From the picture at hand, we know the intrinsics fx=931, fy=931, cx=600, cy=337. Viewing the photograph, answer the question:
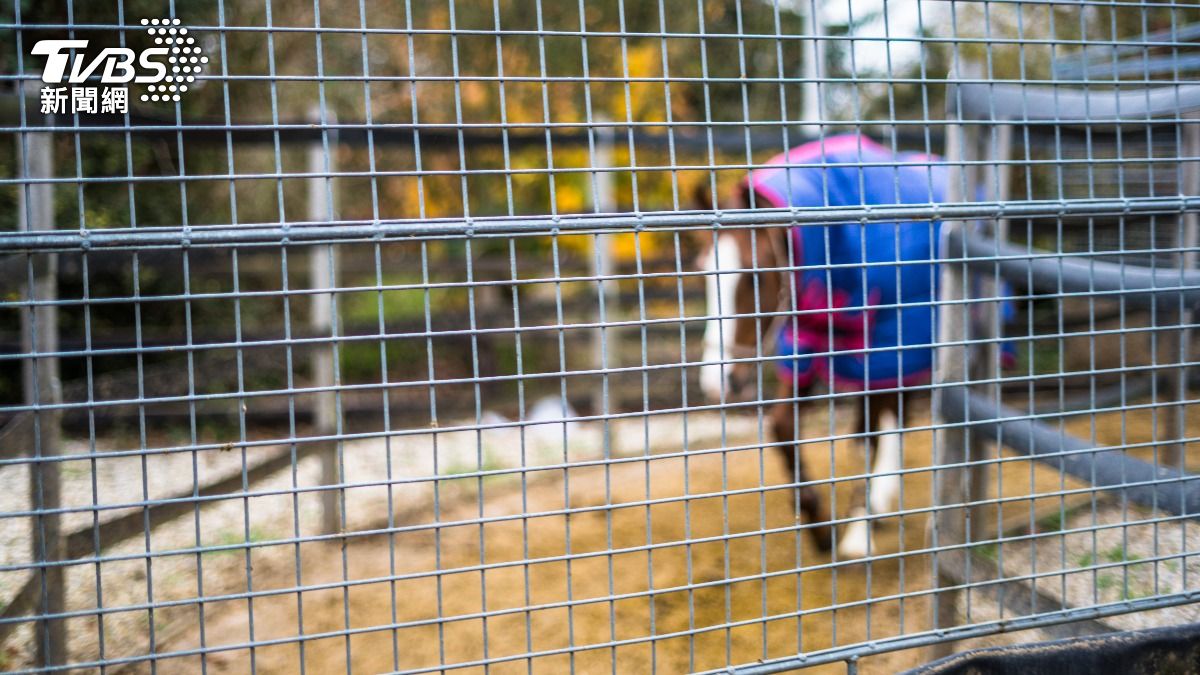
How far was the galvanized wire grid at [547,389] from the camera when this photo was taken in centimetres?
164

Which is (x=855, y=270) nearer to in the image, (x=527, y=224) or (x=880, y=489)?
(x=880, y=489)

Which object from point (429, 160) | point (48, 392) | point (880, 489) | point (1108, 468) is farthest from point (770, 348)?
point (429, 160)

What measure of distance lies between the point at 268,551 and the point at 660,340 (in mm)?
3790

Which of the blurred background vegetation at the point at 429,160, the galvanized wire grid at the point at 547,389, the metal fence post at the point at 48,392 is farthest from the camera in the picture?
the blurred background vegetation at the point at 429,160

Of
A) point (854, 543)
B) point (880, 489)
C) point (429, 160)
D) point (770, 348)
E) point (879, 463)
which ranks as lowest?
point (854, 543)

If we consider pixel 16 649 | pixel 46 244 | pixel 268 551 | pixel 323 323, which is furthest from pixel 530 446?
pixel 46 244

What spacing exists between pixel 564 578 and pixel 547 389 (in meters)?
2.97

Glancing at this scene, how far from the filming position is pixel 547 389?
6.11 m

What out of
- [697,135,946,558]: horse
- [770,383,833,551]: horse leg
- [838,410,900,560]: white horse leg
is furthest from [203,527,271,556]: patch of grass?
[838,410,900,560]: white horse leg

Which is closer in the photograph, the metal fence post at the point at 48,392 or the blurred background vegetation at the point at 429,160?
the metal fence post at the point at 48,392

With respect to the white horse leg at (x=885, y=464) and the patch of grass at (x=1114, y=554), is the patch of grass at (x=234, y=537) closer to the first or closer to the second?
the white horse leg at (x=885, y=464)

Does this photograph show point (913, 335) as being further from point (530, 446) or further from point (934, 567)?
point (530, 446)

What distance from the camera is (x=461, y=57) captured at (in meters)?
8.88

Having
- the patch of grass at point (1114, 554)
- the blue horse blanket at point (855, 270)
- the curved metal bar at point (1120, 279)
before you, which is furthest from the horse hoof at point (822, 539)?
the curved metal bar at point (1120, 279)
